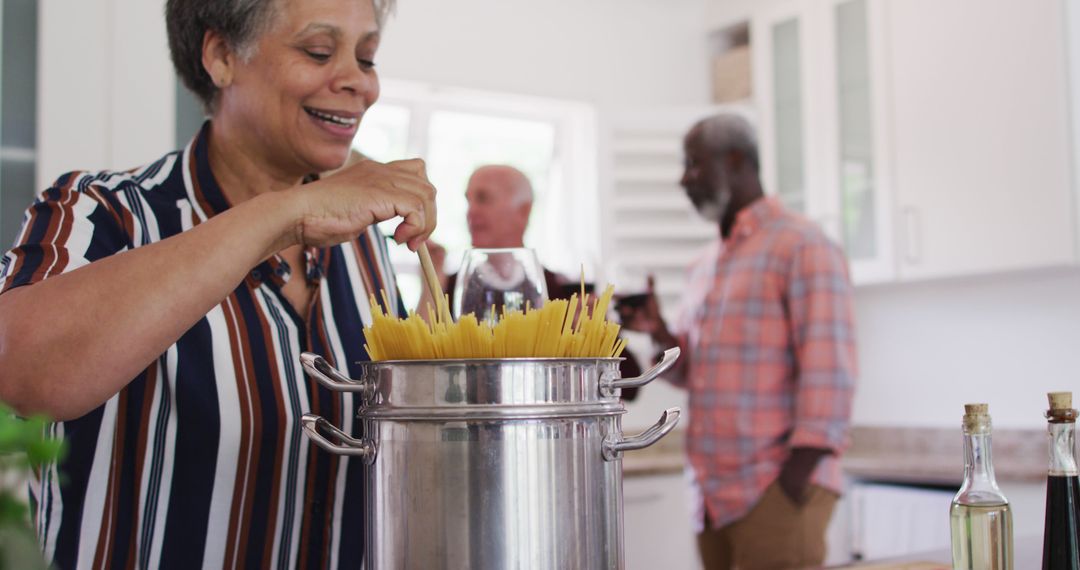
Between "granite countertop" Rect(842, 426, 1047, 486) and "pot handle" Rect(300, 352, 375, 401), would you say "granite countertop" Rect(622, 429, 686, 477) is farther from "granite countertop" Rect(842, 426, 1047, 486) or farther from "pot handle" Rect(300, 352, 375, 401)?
"pot handle" Rect(300, 352, 375, 401)

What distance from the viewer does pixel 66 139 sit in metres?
1.91

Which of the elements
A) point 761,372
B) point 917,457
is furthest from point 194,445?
point 917,457

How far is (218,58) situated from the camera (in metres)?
1.20

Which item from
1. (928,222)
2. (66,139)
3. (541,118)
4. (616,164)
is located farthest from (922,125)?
(66,139)

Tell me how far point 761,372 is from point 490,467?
179cm

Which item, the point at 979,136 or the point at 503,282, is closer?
the point at 503,282

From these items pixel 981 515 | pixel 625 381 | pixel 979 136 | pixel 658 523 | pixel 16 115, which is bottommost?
pixel 658 523

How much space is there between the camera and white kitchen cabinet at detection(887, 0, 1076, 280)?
2.96 metres

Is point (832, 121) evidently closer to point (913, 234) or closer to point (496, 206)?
point (913, 234)

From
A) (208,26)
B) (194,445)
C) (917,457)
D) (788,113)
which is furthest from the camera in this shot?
(788,113)

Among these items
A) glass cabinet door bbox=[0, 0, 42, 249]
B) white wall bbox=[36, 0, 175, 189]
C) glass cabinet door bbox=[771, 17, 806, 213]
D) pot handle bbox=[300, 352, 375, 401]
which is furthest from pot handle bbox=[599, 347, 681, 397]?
glass cabinet door bbox=[771, 17, 806, 213]

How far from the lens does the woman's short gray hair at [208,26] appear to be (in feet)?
3.76

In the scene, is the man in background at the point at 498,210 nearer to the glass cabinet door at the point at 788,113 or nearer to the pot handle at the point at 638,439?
the pot handle at the point at 638,439

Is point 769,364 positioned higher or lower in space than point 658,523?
higher
